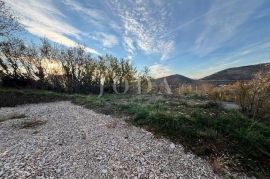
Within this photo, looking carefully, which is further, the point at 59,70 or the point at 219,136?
the point at 59,70

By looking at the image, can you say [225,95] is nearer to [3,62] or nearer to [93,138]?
[93,138]

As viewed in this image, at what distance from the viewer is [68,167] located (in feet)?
11.0

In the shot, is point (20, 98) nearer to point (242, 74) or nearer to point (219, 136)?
point (219, 136)

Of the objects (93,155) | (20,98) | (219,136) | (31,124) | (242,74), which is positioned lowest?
(93,155)

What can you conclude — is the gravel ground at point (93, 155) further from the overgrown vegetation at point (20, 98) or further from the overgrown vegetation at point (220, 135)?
the overgrown vegetation at point (20, 98)

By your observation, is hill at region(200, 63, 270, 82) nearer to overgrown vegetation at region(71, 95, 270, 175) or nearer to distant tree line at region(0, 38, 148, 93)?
overgrown vegetation at region(71, 95, 270, 175)

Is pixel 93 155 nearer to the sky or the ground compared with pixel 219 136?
nearer to the ground

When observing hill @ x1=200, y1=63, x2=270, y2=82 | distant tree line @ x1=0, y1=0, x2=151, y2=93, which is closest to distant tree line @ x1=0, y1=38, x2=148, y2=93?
distant tree line @ x1=0, y1=0, x2=151, y2=93

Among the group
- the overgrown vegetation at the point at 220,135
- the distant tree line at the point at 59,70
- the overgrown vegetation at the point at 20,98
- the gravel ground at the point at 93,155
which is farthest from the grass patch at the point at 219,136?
the distant tree line at the point at 59,70

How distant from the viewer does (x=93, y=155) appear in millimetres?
3820

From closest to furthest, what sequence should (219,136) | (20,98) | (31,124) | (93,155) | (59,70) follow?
1. (93,155)
2. (219,136)
3. (31,124)
4. (20,98)
5. (59,70)

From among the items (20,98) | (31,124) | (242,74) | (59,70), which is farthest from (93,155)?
(242,74)

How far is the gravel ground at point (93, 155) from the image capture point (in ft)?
10.7

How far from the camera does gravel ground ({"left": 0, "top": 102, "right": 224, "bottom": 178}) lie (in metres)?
3.25
